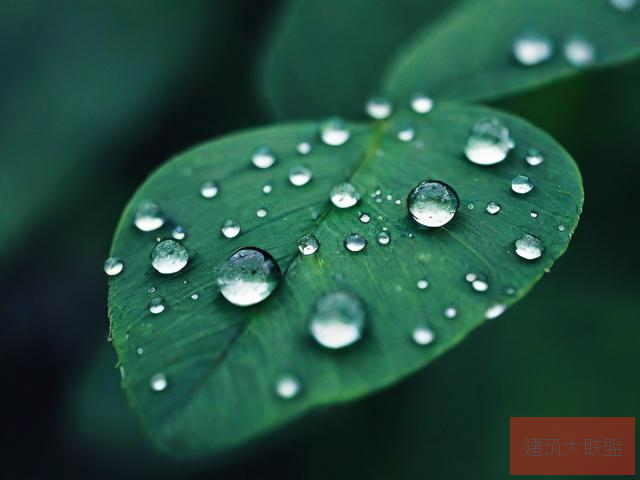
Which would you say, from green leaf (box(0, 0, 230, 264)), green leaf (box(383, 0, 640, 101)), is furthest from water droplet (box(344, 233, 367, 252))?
green leaf (box(0, 0, 230, 264))

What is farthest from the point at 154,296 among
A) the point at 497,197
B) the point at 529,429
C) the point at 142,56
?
the point at 142,56

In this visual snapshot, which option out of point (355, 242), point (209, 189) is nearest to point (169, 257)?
point (209, 189)

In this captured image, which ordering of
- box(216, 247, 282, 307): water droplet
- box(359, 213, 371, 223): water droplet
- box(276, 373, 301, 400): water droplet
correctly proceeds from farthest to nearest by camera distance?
1. box(359, 213, 371, 223): water droplet
2. box(216, 247, 282, 307): water droplet
3. box(276, 373, 301, 400): water droplet

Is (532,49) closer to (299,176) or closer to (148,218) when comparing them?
(299,176)

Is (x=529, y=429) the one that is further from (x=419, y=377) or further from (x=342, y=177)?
(x=342, y=177)

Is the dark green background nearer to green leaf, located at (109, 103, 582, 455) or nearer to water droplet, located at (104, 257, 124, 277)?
green leaf, located at (109, 103, 582, 455)

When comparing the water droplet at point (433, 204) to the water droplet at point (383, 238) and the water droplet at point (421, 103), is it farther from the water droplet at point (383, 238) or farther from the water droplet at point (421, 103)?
the water droplet at point (421, 103)

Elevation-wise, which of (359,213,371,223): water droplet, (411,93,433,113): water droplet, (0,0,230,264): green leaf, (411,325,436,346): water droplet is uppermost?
(0,0,230,264): green leaf
